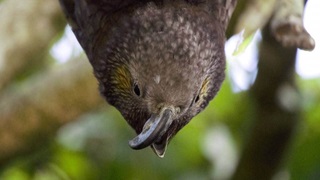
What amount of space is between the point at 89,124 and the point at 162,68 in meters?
1.09

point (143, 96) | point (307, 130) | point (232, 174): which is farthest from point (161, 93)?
point (307, 130)

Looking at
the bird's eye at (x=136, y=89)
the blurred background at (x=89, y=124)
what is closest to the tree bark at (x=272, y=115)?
the blurred background at (x=89, y=124)

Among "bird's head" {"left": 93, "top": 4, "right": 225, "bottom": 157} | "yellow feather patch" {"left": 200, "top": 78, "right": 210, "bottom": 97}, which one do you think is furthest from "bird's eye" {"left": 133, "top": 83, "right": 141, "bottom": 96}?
"yellow feather patch" {"left": 200, "top": 78, "right": 210, "bottom": 97}

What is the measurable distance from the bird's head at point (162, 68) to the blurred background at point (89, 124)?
0.47 meters

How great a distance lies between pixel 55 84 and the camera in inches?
145

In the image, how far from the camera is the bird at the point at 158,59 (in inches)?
118

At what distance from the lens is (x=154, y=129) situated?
298 centimetres

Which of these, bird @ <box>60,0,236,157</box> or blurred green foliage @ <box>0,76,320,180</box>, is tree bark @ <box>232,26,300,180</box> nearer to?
blurred green foliage @ <box>0,76,320,180</box>

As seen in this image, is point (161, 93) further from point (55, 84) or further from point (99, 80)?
point (55, 84)

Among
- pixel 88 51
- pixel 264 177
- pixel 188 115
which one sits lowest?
pixel 264 177

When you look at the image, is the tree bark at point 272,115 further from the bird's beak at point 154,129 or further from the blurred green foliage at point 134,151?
the bird's beak at point 154,129

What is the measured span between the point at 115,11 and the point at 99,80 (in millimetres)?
224

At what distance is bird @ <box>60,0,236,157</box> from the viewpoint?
3.00m

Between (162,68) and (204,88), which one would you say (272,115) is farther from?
(162,68)
